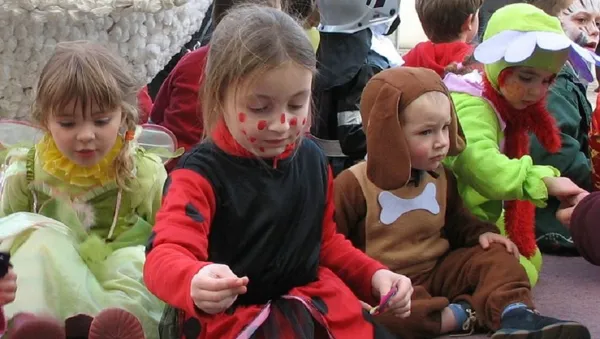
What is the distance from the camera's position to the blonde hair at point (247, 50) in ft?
4.63

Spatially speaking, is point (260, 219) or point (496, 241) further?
point (496, 241)

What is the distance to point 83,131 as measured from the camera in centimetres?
172

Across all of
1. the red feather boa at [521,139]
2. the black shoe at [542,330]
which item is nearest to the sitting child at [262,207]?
the black shoe at [542,330]

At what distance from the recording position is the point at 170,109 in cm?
269

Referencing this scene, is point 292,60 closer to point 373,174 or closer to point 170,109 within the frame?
point 373,174

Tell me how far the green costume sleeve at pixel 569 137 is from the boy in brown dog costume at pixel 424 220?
600mm

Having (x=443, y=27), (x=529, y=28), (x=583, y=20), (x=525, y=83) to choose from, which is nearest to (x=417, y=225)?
(x=525, y=83)

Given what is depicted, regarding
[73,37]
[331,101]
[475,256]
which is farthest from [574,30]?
[73,37]

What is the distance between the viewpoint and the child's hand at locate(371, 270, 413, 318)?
1467 millimetres

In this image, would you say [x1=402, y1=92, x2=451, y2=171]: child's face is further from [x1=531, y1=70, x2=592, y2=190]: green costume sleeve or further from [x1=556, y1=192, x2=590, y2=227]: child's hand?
[x1=531, y1=70, x2=592, y2=190]: green costume sleeve

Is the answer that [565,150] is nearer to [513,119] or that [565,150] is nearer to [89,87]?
[513,119]

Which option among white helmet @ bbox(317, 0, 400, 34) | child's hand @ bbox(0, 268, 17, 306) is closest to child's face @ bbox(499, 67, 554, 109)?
white helmet @ bbox(317, 0, 400, 34)

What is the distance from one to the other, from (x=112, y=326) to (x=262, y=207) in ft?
1.01

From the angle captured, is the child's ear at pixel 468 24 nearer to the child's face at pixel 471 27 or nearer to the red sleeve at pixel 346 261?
the child's face at pixel 471 27
